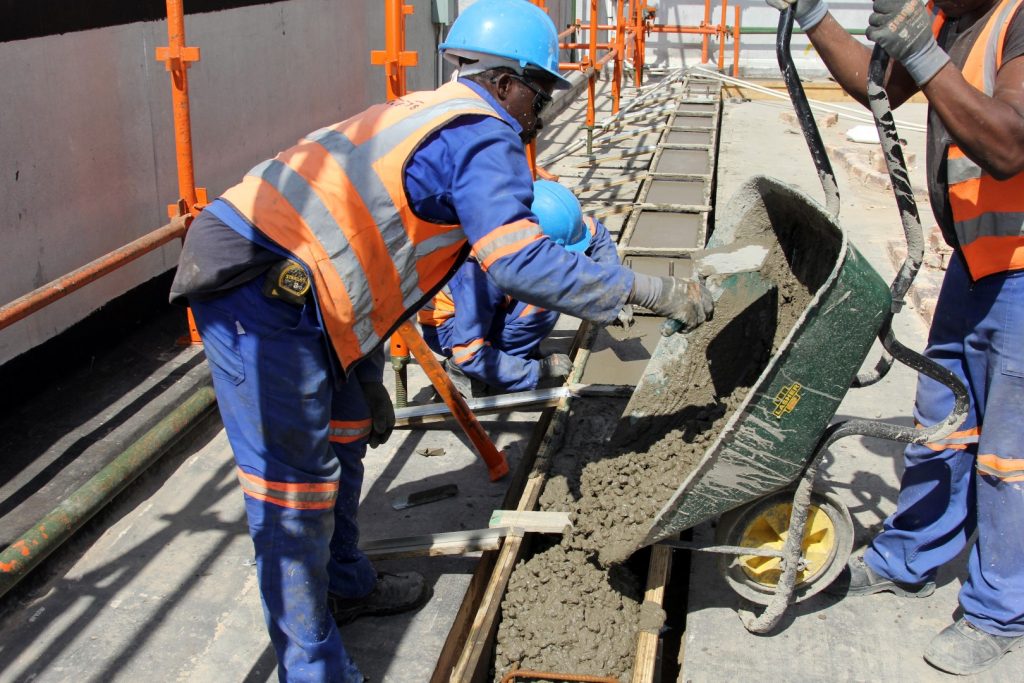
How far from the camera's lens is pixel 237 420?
250 centimetres

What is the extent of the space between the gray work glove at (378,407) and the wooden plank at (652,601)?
976 mm

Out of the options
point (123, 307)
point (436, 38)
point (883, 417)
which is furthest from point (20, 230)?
point (436, 38)

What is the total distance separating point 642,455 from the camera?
344 centimetres

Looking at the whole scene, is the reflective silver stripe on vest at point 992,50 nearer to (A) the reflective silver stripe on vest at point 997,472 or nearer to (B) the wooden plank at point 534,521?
(A) the reflective silver stripe on vest at point 997,472

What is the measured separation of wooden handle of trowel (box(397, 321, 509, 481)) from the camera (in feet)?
12.6

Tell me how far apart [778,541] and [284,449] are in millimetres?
1637

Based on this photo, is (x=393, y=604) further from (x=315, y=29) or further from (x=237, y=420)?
(x=315, y=29)

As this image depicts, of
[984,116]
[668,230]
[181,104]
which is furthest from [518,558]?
[668,230]

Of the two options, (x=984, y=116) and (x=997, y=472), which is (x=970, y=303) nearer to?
(x=997, y=472)

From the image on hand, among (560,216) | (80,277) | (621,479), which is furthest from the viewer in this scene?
(560,216)

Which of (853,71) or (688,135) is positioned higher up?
(853,71)

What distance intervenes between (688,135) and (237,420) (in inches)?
323

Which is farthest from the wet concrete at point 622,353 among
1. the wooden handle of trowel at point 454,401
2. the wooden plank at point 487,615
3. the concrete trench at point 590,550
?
the wooden plank at point 487,615

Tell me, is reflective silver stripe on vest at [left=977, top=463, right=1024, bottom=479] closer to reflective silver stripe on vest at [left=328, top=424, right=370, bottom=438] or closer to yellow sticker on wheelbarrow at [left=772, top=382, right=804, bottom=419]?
yellow sticker on wheelbarrow at [left=772, top=382, right=804, bottom=419]
